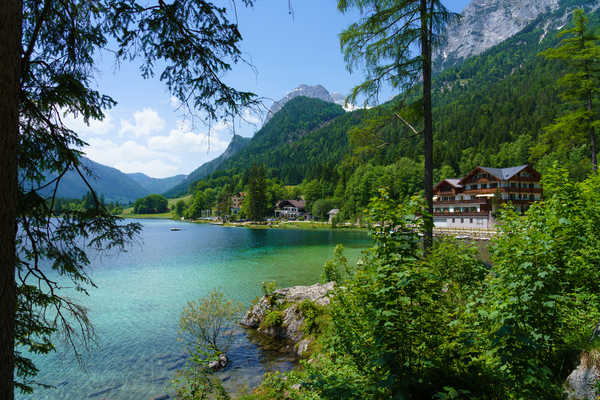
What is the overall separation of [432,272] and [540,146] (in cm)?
1892

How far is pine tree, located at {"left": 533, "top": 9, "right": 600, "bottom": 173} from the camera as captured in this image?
1467 centimetres

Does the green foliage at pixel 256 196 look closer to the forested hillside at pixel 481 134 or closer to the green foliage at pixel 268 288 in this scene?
the forested hillside at pixel 481 134

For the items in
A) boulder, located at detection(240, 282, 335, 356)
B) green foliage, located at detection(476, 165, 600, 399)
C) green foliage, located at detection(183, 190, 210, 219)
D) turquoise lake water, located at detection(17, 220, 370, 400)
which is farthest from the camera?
green foliage, located at detection(183, 190, 210, 219)

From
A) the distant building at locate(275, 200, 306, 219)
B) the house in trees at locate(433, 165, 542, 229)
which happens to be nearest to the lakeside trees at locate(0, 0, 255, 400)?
the house in trees at locate(433, 165, 542, 229)

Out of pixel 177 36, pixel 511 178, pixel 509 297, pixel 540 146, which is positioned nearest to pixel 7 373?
pixel 177 36

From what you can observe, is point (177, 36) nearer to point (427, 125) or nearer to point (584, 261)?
point (427, 125)

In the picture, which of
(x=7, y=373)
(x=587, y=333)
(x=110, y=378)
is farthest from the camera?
(x=110, y=378)

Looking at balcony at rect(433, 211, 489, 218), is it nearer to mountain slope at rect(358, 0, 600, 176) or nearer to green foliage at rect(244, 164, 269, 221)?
mountain slope at rect(358, 0, 600, 176)

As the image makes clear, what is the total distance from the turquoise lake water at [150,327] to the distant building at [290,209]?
264ft

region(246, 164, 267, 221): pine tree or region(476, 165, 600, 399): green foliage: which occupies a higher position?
region(246, 164, 267, 221): pine tree

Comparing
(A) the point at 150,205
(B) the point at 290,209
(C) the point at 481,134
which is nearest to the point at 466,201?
(C) the point at 481,134

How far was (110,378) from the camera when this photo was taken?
30.0 ft

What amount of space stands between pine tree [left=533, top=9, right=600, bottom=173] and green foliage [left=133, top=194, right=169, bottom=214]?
176 m

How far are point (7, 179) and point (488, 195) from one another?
60.7m
